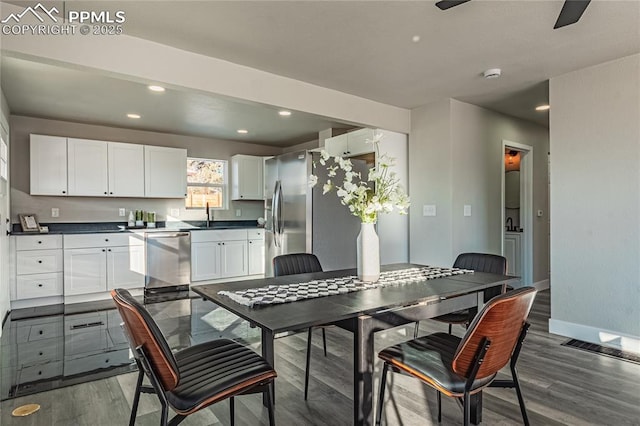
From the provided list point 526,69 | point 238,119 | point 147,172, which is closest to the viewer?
point 526,69

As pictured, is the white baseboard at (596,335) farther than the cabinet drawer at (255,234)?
No

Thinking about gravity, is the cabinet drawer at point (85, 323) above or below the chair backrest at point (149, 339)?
below

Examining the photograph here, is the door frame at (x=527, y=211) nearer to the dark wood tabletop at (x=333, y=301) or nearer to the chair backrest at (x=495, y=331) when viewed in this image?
the dark wood tabletop at (x=333, y=301)

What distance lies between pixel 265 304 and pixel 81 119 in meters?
4.71

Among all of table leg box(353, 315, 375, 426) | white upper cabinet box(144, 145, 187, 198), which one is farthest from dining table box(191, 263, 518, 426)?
white upper cabinet box(144, 145, 187, 198)

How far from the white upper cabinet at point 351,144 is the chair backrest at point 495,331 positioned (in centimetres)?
315

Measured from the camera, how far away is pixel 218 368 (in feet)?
5.14

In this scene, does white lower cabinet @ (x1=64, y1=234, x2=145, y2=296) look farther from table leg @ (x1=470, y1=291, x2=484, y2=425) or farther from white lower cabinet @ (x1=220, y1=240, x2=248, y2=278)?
table leg @ (x1=470, y1=291, x2=484, y2=425)

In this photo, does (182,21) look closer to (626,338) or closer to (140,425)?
(140,425)

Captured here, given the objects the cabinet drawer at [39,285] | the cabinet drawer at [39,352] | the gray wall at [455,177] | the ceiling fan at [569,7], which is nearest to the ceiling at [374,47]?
the gray wall at [455,177]

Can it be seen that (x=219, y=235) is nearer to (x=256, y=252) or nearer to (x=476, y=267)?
(x=256, y=252)

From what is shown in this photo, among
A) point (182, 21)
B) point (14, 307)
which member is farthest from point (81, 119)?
point (182, 21)

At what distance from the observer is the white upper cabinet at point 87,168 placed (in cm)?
486

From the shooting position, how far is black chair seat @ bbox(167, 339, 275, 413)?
4.49ft
